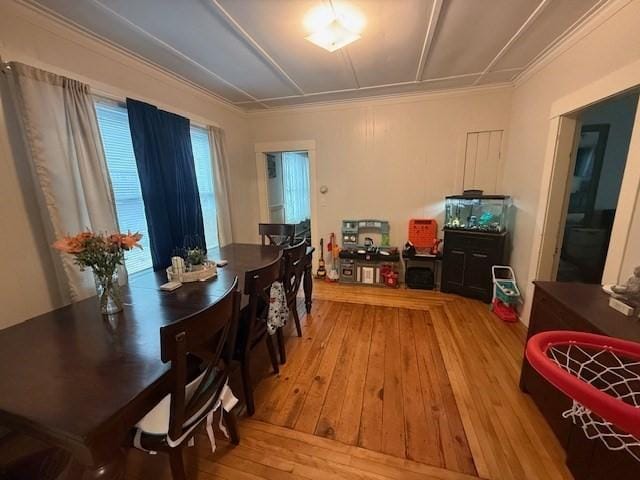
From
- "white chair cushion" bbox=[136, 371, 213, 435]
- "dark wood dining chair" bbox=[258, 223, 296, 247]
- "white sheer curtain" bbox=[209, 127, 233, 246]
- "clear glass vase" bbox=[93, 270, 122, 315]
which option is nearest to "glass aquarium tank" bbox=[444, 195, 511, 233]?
"dark wood dining chair" bbox=[258, 223, 296, 247]

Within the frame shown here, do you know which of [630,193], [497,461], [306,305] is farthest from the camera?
[306,305]

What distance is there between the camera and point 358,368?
204 cm

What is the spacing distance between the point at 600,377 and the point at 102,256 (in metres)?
2.37

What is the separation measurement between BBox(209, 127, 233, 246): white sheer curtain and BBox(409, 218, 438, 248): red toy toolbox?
8.28 feet

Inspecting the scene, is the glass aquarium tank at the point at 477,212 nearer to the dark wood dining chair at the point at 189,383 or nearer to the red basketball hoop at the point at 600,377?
the red basketball hoop at the point at 600,377

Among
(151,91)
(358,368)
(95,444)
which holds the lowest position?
(358,368)

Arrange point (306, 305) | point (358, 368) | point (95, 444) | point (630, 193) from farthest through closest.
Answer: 1. point (306, 305)
2. point (358, 368)
3. point (630, 193)
4. point (95, 444)

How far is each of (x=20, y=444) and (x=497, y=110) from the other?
4.82m

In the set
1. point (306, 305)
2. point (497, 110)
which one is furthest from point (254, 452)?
point (497, 110)

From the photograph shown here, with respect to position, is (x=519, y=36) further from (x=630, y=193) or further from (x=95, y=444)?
(x=95, y=444)

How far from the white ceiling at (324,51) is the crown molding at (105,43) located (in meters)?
0.04

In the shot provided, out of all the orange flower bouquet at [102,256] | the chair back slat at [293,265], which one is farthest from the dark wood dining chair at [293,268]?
the orange flower bouquet at [102,256]

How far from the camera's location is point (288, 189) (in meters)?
5.23

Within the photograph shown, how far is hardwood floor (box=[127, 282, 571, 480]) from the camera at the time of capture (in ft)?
4.33
